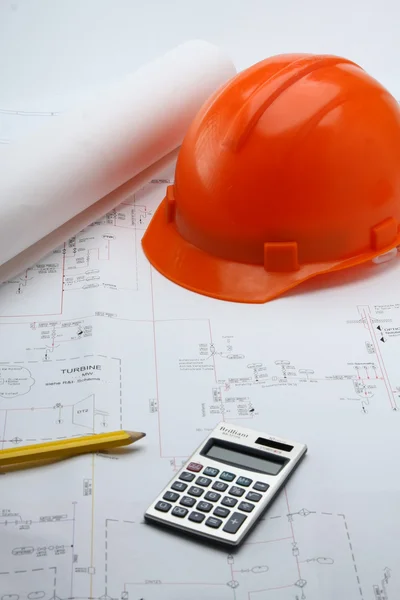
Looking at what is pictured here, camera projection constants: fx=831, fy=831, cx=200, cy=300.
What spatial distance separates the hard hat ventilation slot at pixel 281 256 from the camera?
1248 millimetres

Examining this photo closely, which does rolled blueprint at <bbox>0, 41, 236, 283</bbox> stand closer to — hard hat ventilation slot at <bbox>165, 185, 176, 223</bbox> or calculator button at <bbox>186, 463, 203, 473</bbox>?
hard hat ventilation slot at <bbox>165, 185, 176, 223</bbox>

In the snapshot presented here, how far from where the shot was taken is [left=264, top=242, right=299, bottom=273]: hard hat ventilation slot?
1248 mm

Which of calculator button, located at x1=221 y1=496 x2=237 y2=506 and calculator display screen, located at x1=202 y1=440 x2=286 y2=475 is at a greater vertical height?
calculator display screen, located at x1=202 y1=440 x2=286 y2=475

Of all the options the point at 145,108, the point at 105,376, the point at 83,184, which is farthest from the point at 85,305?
the point at 145,108

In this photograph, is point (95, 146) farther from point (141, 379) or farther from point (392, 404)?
point (392, 404)

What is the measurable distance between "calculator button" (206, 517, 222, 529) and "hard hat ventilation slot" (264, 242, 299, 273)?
0.48 meters

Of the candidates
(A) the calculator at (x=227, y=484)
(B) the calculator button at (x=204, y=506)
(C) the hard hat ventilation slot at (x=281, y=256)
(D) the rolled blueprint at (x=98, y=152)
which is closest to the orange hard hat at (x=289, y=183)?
(C) the hard hat ventilation slot at (x=281, y=256)

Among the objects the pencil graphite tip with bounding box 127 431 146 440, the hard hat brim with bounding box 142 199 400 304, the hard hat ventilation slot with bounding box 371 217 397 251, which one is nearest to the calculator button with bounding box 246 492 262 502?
the pencil graphite tip with bounding box 127 431 146 440

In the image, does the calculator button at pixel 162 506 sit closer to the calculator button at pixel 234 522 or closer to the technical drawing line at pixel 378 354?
the calculator button at pixel 234 522

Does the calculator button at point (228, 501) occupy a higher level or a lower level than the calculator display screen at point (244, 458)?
lower

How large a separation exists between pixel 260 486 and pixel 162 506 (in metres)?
0.11

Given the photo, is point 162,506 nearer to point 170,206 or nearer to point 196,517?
point 196,517

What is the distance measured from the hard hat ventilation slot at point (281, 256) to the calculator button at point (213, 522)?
1.58 ft

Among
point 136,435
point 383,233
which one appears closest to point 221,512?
point 136,435
